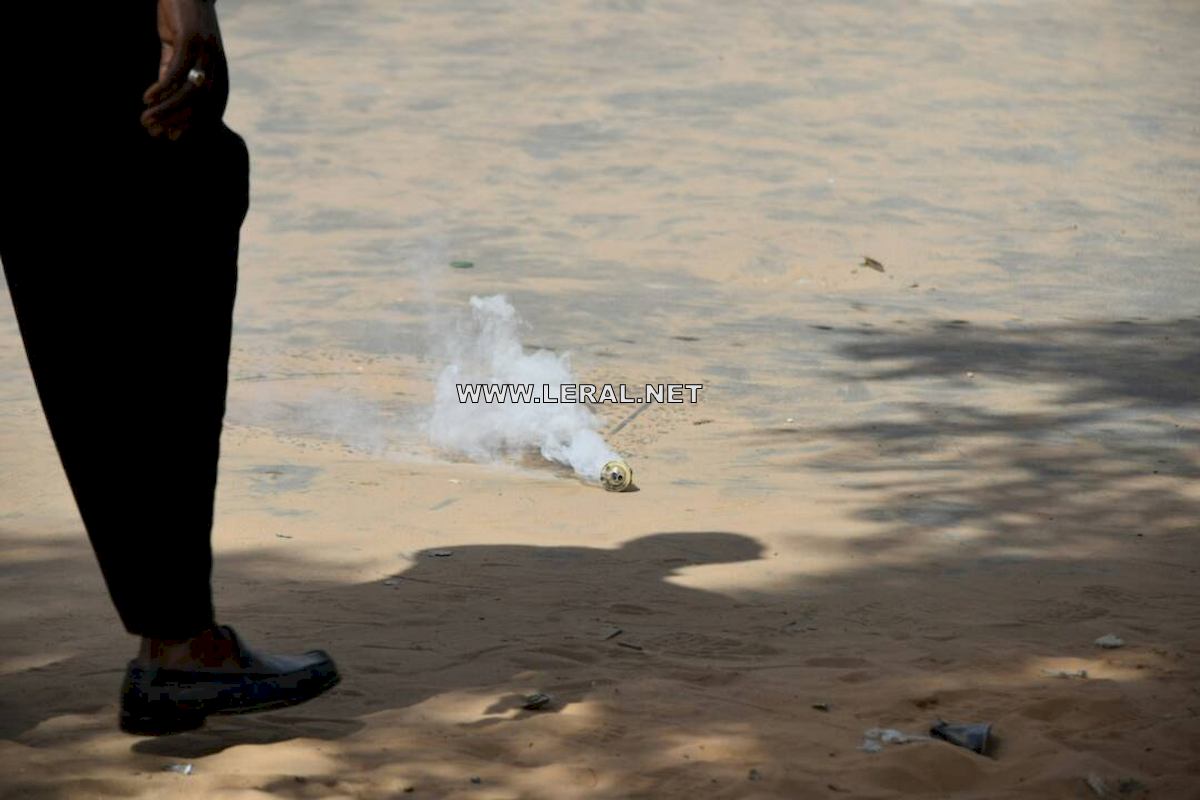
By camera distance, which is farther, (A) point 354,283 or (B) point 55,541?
(A) point 354,283

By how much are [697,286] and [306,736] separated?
20.4 ft

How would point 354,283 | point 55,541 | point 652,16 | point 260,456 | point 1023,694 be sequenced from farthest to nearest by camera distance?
1. point 652,16
2. point 354,283
3. point 260,456
4. point 55,541
5. point 1023,694

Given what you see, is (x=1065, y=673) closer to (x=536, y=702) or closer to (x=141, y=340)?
(x=536, y=702)

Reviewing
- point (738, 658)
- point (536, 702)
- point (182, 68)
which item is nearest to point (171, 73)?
point (182, 68)

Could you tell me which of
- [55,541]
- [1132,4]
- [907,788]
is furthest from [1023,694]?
[1132,4]

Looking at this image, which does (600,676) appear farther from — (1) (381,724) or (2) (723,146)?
(2) (723,146)

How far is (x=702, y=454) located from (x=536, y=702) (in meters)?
2.63

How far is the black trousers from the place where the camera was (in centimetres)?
266

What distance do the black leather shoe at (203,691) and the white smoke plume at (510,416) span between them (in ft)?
7.61

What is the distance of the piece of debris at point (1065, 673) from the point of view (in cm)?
319

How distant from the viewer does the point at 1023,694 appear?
3082mm

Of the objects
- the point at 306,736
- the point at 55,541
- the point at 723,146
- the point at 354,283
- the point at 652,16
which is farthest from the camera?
the point at 652,16

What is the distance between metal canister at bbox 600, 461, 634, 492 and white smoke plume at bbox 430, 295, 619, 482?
10 centimetres

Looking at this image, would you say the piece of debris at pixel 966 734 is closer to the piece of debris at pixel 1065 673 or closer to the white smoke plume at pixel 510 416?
the piece of debris at pixel 1065 673
